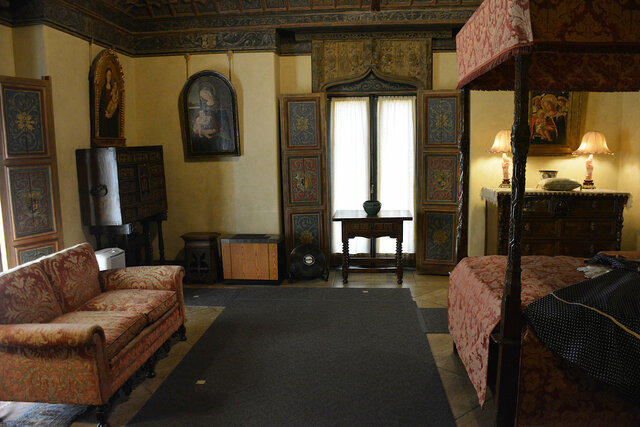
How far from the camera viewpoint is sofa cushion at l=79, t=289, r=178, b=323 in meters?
3.70

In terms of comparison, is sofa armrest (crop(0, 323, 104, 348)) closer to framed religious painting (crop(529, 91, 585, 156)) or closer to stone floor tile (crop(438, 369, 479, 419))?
stone floor tile (crop(438, 369, 479, 419))

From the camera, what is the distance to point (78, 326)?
9.54ft

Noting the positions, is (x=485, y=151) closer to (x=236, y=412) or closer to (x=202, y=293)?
(x=202, y=293)

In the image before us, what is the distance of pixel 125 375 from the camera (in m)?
3.29

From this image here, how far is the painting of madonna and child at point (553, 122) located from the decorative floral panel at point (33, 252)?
5557 mm

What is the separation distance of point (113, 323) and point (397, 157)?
14.3ft

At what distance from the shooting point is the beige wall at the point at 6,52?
4.35 meters

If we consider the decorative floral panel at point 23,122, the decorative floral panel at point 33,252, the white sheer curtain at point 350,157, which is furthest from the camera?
the white sheer curtain at point 350,157

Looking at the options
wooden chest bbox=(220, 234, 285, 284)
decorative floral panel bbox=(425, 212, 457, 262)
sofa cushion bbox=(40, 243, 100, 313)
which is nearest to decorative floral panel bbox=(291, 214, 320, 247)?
wooden chest bbox=(220, 234, 285, 284)

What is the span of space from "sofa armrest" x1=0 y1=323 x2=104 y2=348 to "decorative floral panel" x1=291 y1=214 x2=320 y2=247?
3630 mm

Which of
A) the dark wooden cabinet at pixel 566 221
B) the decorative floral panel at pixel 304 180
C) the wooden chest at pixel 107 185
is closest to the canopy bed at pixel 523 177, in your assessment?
the dark wooden cabinet at pixel 566 221

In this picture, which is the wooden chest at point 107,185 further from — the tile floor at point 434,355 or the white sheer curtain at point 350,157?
the white sheer curtain at point 350,157

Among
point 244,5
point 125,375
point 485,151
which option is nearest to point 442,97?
point 485,151

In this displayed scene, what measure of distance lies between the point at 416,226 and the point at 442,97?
5.60ft
